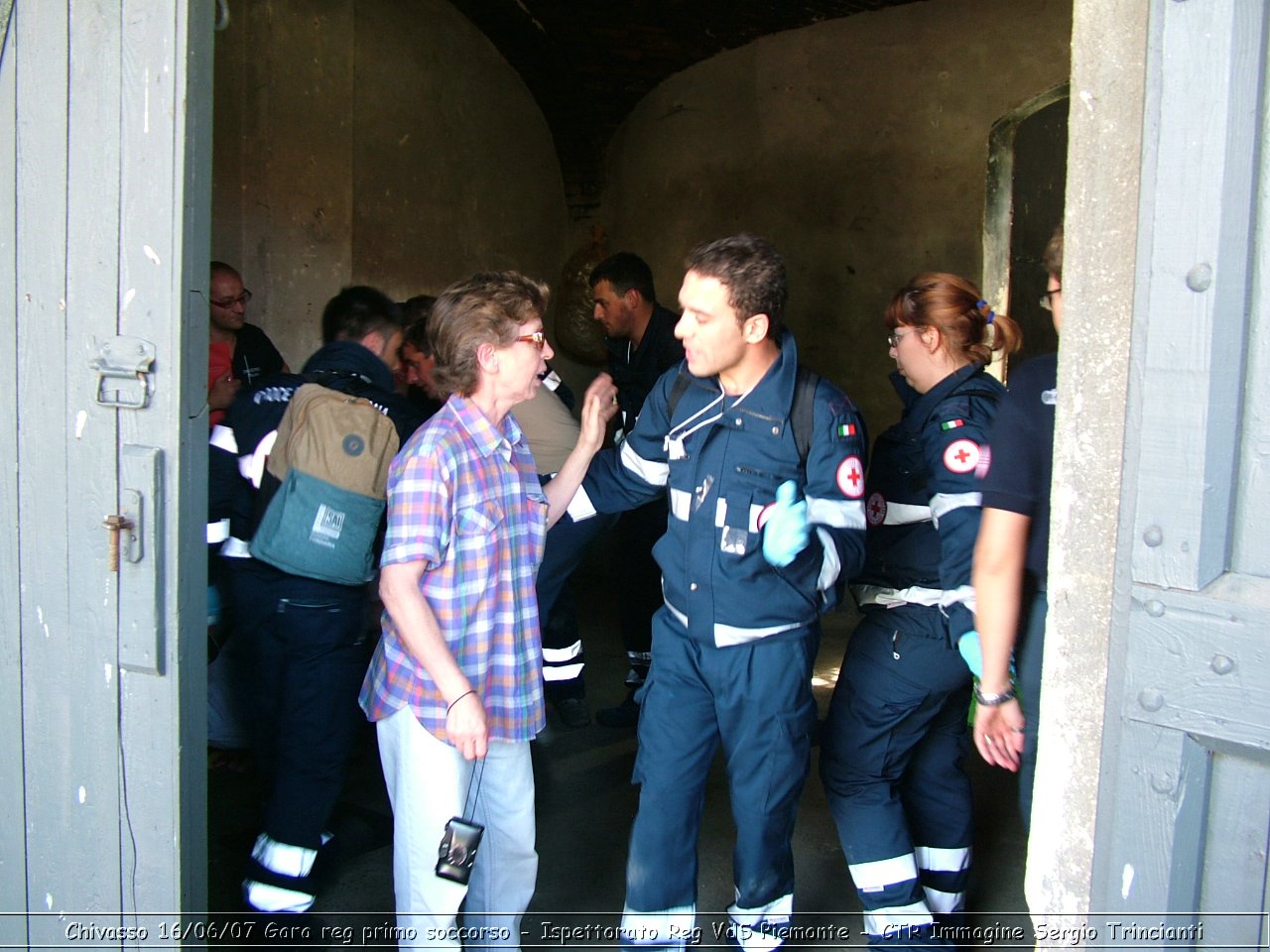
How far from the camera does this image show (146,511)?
2.17m

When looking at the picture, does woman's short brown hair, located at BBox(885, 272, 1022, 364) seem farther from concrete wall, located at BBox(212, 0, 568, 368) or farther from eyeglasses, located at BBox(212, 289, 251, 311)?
concrete wall, located at BBox(212, 0, 568, 368)

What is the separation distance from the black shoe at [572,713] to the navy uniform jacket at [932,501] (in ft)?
6.60

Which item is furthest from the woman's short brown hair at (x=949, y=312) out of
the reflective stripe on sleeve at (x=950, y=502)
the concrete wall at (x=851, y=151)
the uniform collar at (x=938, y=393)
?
the concrete wall at (x=851, y=151)

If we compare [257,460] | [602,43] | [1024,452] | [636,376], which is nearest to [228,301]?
[257,460]

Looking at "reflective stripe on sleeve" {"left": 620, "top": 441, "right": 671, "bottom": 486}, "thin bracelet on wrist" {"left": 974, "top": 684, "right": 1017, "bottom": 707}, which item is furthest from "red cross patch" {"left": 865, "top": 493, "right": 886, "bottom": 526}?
"thin bracelet on wrist" {"left": 974, "top": 684, "right": 1017, "bottom": 707}

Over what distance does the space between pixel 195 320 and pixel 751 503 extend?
4.14 feet

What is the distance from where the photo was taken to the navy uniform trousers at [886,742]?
8.90ft

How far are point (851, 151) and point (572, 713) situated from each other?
4.02 metres

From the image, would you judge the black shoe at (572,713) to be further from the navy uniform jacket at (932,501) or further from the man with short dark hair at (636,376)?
the navy uniform jacket at (932,501)

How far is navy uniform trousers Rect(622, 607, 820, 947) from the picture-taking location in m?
2.52

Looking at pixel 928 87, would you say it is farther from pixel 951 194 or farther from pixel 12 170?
pixel 12 170

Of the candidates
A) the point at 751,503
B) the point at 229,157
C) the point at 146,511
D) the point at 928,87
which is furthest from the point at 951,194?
the point at 146,511

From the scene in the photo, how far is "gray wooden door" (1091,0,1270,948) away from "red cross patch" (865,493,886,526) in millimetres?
1330

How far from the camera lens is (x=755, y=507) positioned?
251 centimetres
